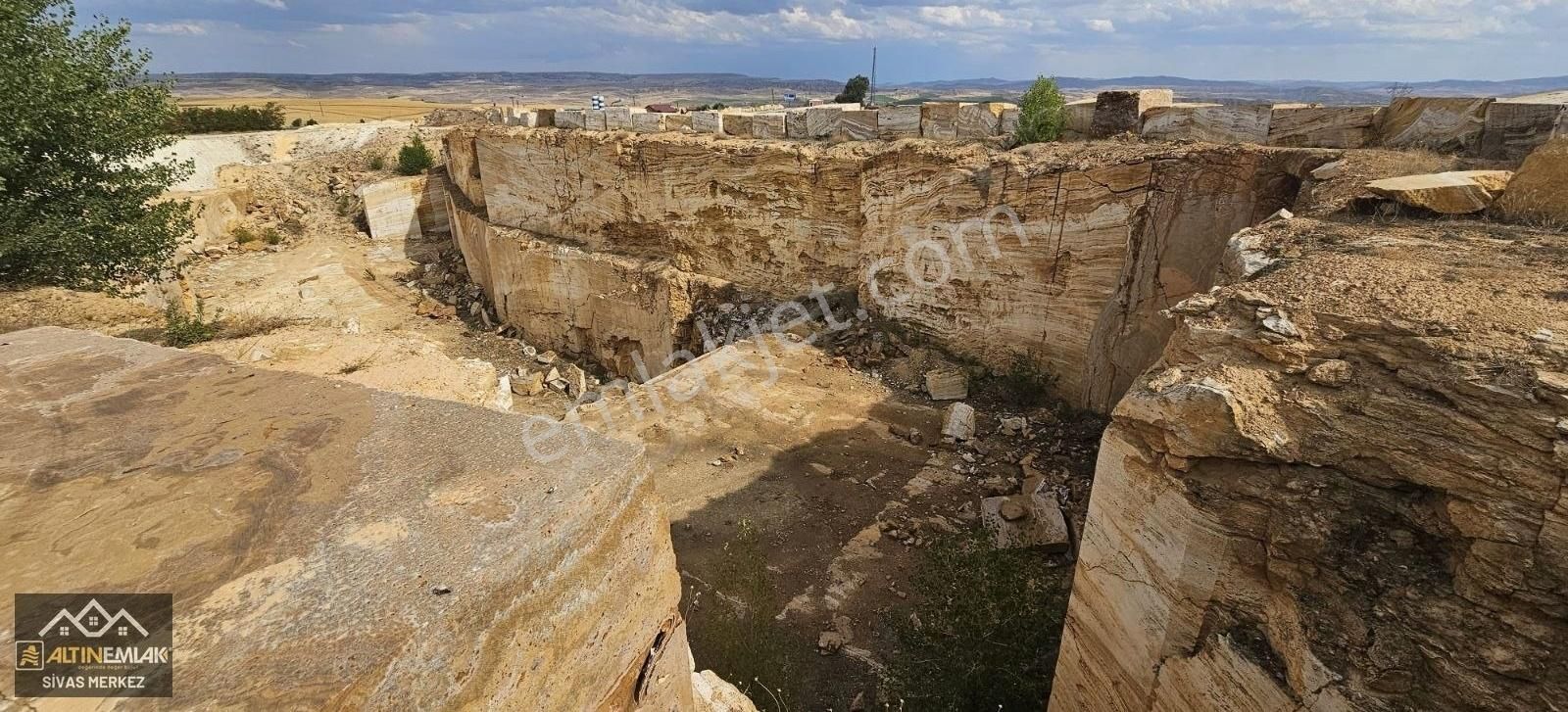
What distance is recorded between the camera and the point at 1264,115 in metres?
7.16

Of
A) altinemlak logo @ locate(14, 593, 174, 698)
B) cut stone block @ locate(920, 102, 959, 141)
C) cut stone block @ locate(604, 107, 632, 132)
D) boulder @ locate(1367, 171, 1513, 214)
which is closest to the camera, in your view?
altinemlak logo @ locate(14, 593, 174, 698)

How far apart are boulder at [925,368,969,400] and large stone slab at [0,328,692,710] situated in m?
6.17

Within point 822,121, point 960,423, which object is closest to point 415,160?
point 822,121

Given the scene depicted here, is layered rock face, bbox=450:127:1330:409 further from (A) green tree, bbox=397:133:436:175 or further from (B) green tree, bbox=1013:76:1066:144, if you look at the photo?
(A) green tree, bbox=397:133:436:175

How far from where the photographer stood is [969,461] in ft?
23.2

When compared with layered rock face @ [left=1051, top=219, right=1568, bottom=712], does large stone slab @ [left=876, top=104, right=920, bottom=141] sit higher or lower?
higher

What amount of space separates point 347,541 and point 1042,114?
876cm

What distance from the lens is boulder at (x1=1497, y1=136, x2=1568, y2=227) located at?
4230 millimetres

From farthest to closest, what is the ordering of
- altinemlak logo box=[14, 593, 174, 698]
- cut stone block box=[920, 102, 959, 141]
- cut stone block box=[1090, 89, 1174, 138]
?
cut stone block box=[920, 102, 959, 141] < cut stone block box=[1090, 89, 1174, 138] < altinemlak logo box=[14, 593, 174, 698]

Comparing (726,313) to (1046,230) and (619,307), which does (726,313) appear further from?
(1046,230)

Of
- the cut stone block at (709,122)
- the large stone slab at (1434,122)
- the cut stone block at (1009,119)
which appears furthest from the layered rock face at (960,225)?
the large stone slab at (1434,122)

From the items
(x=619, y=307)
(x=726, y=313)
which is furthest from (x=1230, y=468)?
(x=619, y=307)

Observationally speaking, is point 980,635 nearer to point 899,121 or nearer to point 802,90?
point 899,121

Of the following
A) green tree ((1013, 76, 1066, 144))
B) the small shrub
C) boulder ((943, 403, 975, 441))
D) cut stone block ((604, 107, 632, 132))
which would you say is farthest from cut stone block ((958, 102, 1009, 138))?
the small shrub
